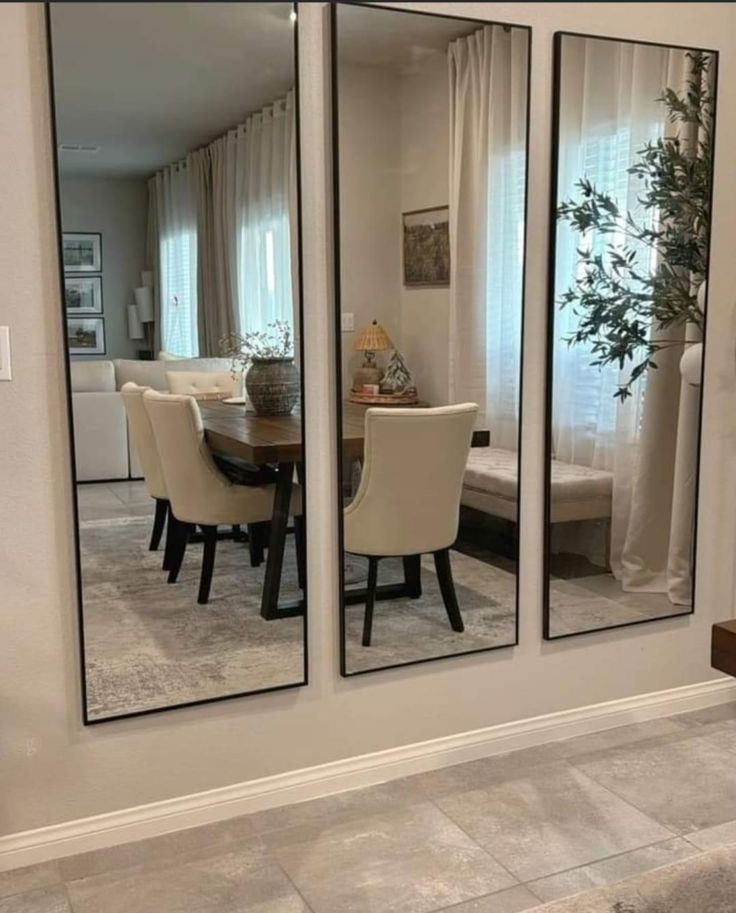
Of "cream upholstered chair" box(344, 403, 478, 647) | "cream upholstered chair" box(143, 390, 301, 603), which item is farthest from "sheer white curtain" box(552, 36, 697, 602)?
"cream upholstered chair" box(143, 390, 301, 603)

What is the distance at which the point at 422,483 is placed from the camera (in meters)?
2.68

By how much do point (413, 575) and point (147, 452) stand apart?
2.70 feet

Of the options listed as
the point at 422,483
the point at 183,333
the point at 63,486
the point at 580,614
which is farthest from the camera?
A: the point at 580,614

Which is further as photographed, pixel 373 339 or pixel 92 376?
pixel 373 339

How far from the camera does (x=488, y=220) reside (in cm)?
264

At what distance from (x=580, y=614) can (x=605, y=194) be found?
126 centimetres

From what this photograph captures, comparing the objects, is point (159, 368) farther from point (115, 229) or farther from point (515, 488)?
point (515, 488)

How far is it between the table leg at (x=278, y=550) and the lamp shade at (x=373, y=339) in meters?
0.36

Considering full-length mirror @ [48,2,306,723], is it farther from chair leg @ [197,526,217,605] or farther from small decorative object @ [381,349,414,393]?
small decorative object @ [381,349,414,393]

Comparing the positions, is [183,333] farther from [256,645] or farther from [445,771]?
[445,771]

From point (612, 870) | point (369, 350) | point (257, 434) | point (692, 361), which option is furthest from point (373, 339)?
point (612, 870)

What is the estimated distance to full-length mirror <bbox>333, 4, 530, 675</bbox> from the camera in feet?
8.04

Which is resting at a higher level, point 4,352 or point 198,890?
point 4,352

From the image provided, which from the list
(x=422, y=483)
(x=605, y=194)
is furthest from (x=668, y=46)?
(x=422, y=483)
